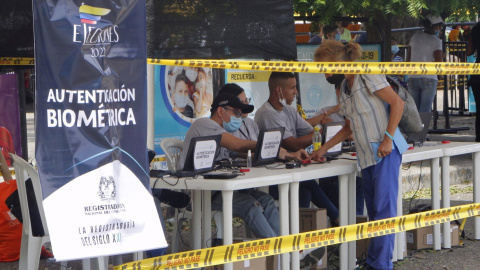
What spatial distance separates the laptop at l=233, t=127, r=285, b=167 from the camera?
669 cm

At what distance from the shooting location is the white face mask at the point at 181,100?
8570 mm

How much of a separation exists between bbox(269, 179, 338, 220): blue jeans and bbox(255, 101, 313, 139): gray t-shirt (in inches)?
19.9

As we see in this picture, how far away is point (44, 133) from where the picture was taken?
14.2 feet

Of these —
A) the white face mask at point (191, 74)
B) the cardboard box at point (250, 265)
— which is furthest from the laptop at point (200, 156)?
the white face mask at point (191, 74)

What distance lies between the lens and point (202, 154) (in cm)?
627

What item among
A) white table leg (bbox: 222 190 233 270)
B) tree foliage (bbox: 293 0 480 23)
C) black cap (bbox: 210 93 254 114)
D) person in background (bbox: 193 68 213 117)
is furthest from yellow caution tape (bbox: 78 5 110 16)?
tree foliage (bbox: 293 0 480 23)

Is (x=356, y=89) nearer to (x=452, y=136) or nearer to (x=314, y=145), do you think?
(x=314, y=145)

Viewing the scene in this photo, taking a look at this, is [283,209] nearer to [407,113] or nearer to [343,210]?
[343,210]

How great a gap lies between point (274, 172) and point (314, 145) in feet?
4.02

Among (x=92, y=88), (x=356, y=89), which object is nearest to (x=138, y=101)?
(x=92, y=88)

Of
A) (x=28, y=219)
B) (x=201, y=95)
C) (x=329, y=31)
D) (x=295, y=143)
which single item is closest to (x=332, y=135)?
(x=295, y=143)

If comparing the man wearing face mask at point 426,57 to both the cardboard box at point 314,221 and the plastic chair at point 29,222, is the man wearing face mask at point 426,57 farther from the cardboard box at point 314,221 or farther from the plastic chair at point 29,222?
the plastic chair at point 29,222

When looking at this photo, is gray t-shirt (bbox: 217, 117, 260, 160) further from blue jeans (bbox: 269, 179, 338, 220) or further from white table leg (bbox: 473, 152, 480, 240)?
white table leg (bbox: 473, 152, 480, 240)

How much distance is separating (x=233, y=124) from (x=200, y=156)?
2.82 ft
